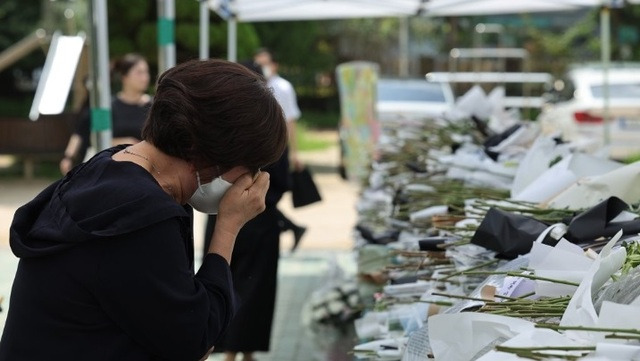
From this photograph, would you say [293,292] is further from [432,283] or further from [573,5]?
[432,283]

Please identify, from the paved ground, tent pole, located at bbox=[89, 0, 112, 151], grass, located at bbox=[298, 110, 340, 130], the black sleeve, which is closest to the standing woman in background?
the paved ground

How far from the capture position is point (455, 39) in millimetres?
32062

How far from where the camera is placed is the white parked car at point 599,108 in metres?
15.1

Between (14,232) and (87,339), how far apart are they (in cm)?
29

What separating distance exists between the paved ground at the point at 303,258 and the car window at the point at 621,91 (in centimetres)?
368

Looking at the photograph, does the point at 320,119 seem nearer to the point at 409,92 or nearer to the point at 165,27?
the point at 409,92

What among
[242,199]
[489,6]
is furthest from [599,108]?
[242,199]

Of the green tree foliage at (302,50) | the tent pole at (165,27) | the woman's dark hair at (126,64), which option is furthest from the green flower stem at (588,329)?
the green tree foliage at (302,50)

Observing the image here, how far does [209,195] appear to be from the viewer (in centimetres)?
253

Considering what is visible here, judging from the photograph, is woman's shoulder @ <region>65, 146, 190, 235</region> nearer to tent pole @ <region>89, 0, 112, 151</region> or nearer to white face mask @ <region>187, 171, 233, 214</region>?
white face mask @ <region>187, 171, 233, 214</region>

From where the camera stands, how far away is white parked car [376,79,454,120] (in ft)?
53.0

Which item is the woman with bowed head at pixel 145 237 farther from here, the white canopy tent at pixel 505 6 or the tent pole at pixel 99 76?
the white canopy tent at pixel 505 6

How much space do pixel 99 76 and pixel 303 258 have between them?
18.8 ft

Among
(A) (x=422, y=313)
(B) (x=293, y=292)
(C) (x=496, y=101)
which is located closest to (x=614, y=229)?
(A) (x=422, y=313)
